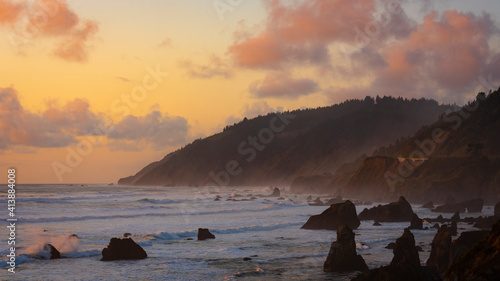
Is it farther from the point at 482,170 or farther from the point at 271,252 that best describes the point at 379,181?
the point at 271,252

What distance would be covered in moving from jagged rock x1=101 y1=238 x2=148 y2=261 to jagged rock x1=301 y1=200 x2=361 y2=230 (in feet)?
64.0

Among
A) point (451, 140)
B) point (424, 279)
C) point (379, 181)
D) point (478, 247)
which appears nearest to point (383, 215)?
point (424, 279)

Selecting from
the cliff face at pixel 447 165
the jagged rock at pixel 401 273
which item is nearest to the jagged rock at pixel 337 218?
the jagged rock at pixel 401 273

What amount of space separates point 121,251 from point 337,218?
21.3 m

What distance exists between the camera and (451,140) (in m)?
121

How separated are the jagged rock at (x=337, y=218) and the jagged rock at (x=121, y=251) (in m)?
19.5

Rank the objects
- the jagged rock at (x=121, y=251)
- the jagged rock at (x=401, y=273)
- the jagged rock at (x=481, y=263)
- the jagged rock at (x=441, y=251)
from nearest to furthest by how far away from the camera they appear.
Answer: the jagged rock at (x=481, y=263), the jagged rock at (x=401, y=273), the jagged rock at (x=441, y=251), the jagged rock at (x=121, y=251)

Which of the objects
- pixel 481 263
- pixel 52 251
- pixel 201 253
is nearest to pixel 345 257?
pixel 201 253

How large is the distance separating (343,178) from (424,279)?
448 ft

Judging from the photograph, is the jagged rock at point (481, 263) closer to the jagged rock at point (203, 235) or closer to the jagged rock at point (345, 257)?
the jagged rock at point (345, 257)

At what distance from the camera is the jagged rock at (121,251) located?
28.8m

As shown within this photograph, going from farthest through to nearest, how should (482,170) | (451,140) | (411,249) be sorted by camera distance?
(451,140), (482,170), (411,249)

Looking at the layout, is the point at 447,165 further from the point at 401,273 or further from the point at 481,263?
the point at 481,263

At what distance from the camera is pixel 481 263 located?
932 cm
